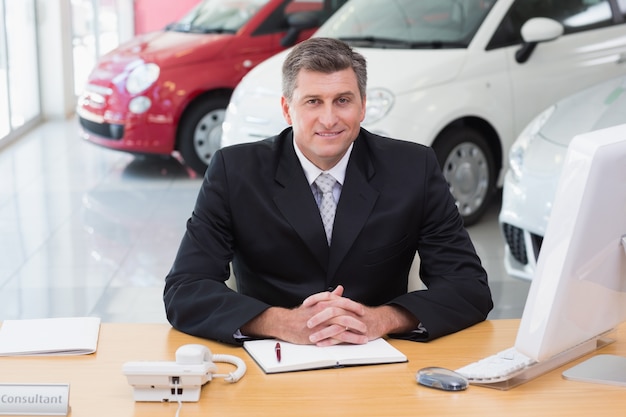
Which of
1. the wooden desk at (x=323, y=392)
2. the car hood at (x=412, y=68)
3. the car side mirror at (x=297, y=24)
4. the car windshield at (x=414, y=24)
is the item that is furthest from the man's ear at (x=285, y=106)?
the car side mirror at (x=297, y=24)

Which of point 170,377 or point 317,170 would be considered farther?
point 317,170

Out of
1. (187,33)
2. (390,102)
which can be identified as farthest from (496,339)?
(187,33)

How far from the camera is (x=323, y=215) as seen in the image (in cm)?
300

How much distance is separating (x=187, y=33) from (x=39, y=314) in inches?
153

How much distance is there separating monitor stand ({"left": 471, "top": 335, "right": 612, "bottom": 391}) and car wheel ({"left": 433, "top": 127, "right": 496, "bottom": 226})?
148 inches

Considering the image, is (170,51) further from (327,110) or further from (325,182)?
(327,110)

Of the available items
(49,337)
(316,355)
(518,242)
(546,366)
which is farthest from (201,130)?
(546,366)

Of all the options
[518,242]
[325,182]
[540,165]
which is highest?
[325,182]

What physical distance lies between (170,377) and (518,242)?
292cm

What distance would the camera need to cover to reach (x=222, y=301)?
8.89ft

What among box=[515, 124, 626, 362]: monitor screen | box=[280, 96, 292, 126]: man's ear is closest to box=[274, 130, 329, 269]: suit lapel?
box=[280, 96, 292, 126]: man's ear

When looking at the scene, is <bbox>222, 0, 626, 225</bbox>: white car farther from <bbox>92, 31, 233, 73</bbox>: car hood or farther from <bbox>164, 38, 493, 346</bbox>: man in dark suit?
<bbox>164, 38, 493, 346</bbox>: man in dark suit

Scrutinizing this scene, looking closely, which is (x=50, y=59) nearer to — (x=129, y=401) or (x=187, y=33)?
(x=187, y=33)

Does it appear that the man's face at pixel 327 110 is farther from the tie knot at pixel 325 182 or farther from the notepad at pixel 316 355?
the notepad at pixel 316 355
